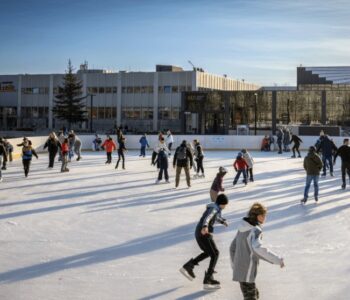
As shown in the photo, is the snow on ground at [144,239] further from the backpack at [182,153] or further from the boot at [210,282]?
the backpack at [182,153]

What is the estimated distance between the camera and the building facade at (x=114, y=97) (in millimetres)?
61406

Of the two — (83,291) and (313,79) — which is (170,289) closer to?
(83,291)

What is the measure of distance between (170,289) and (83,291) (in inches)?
38.3

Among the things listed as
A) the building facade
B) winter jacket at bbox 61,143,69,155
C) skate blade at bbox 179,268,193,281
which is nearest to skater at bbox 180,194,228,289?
skate blade at bbox 179,268,193,281

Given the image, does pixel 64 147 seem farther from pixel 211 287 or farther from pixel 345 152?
pixel 211 287

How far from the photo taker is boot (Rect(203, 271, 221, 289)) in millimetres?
6265

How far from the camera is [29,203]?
1241cm

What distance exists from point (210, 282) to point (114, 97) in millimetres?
58130

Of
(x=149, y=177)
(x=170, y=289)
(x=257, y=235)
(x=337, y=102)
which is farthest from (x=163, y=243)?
(x=337, y=102)

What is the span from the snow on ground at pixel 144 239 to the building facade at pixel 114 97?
148ft

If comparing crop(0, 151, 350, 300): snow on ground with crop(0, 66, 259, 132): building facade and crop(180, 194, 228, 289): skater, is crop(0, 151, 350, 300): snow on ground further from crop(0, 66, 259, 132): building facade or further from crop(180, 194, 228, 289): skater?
crop(0, 66, 259, 132): building facade

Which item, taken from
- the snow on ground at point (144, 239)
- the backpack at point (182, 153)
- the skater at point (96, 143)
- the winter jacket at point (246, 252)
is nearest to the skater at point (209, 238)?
the snow on ground at point (144, 239)

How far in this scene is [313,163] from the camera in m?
12.2

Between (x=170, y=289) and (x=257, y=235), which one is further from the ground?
(x=257, y=235)
